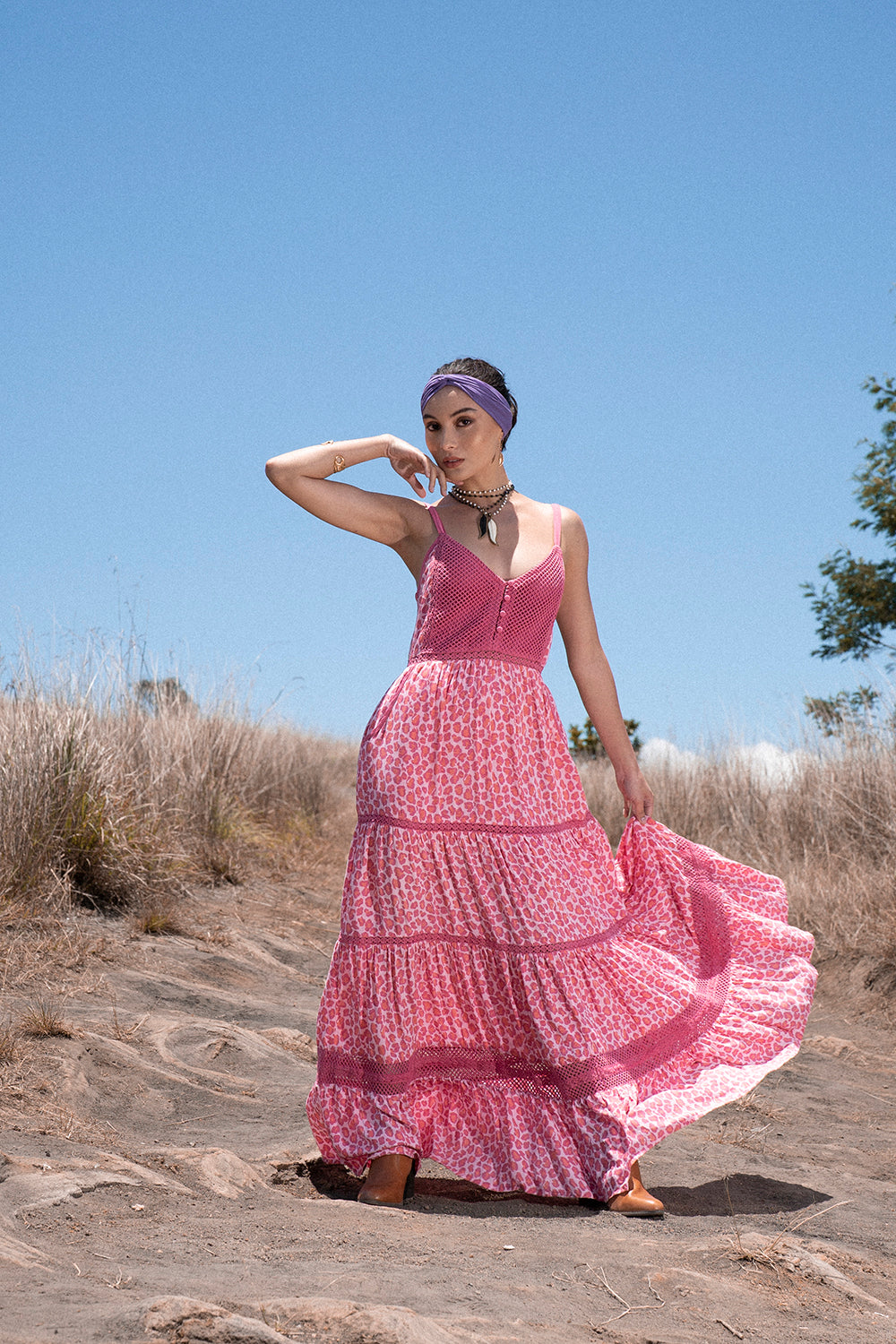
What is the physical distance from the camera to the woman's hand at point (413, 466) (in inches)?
131

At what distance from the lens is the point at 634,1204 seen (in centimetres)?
290

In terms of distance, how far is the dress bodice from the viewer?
3285 mm

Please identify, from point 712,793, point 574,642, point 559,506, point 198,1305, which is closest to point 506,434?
point 559,506

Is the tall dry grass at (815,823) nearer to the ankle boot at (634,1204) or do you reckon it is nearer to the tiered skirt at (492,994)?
the tiered skirt at (492,994)

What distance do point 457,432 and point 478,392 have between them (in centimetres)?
13

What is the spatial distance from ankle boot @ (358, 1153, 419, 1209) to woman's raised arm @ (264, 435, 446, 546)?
5.71 ft

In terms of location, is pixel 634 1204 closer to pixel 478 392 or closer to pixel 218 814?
pixel 478 392

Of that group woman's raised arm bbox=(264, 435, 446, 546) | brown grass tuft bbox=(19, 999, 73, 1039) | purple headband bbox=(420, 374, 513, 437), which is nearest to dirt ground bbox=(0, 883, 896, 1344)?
brown grass tuft bbox=(19, 999, 73, 1039)

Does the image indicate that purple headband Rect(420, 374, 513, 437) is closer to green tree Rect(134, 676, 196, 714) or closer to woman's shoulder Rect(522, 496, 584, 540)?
woman's shoulder Rect(522, 496, 584, 540)

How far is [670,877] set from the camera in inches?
140

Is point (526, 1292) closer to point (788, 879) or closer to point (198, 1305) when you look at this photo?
point (198, 1305)

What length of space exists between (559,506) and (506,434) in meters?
0.28

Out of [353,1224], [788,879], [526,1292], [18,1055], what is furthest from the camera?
[788,879]

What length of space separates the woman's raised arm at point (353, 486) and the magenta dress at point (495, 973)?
0.18m
